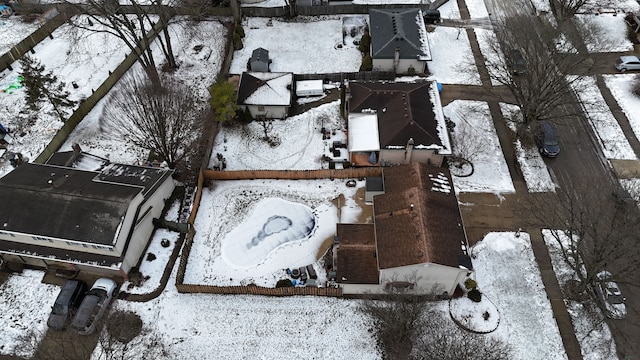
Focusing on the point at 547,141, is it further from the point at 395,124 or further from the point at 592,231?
the point at 395,124

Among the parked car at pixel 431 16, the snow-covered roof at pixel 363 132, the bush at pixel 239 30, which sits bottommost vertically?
the snow-covered roof at pixel 363 132

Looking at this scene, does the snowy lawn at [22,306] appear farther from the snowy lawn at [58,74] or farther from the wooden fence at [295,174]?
the wooden fence at [295,174]

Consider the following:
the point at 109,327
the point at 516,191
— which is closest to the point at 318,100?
the point at 516,191

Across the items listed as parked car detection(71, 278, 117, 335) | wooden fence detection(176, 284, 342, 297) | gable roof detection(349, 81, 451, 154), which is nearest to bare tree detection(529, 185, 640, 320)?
gable roof detection(349, 81, 451, 154)

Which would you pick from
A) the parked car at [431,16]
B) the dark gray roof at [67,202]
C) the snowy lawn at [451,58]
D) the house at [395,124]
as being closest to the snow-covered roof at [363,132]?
the house at [395,124]

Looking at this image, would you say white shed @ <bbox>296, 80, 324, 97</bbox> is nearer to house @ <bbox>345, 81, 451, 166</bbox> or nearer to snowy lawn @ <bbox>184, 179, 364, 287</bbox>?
house @ <bbox>345, 81, 451, 166</bbox>

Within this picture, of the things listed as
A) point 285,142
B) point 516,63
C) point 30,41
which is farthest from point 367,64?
point 30,41
